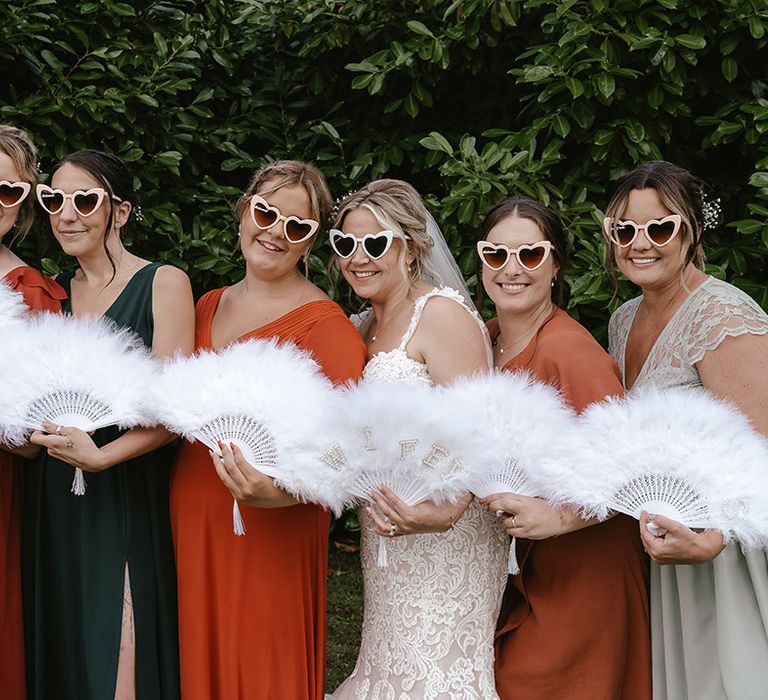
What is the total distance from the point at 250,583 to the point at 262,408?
85 centimetres

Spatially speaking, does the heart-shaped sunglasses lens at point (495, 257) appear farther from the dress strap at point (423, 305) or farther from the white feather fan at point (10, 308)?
the white feather fan at point (10, 308)

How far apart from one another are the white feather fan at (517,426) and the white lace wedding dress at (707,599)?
540mm

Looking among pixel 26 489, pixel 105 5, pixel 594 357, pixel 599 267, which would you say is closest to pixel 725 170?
pixel 599 267

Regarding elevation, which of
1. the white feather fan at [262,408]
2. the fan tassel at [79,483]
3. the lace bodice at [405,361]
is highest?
the lace bodice at [405,361]

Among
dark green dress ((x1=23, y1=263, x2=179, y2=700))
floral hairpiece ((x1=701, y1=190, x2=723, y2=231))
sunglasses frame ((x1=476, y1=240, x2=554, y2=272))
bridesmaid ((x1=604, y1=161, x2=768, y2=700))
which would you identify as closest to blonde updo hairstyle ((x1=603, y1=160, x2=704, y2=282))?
bridesmaid ((x1=604, y1=161, x2=768, y2=700))

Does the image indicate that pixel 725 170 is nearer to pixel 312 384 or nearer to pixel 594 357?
pixel 594 357

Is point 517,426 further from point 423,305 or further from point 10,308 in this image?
point 10,308

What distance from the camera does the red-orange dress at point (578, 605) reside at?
11.5 feet

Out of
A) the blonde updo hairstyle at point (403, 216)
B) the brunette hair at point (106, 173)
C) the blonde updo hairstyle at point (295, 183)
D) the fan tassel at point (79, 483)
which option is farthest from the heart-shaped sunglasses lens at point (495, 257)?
the fan tassel at point (79, 483)

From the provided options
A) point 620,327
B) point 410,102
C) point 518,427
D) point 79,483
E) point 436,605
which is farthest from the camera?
point 410,102

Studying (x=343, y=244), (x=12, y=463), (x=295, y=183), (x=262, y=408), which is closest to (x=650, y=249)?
(x=343, y=244)

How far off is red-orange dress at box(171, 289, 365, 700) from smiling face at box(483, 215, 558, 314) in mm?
588

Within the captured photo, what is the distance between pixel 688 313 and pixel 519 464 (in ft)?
2.95

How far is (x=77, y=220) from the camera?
3.84 m
